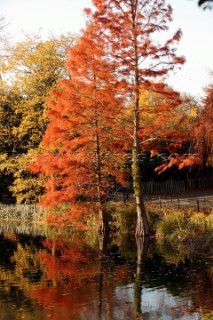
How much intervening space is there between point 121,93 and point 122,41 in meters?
2.35

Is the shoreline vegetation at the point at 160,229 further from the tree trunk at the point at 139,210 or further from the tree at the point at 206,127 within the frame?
the tree at the point at 206,127

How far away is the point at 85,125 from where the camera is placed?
23.9 meters

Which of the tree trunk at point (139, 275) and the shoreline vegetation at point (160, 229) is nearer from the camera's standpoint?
the tree trunk at point (139, 275)

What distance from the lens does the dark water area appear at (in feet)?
37.1

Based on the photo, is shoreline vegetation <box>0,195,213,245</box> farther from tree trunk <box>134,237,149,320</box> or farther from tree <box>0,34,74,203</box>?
tree <box>0,34,74,203</box>

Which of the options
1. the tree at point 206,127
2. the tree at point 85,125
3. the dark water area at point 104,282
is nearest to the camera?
the dark water area at point 104,282

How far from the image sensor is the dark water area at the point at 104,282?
1132 centimetres

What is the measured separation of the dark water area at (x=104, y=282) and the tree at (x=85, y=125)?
3174 mm

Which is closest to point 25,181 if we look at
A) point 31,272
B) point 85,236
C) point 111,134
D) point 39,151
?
point 39,151

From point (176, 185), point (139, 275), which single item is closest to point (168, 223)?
point (139, 275)

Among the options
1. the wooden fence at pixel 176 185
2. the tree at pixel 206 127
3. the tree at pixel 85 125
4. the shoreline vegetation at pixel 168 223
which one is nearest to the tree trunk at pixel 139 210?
the shoreline vegetation at pixel 168 223

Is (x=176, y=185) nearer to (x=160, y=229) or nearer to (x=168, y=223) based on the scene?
(x=160, y=229)

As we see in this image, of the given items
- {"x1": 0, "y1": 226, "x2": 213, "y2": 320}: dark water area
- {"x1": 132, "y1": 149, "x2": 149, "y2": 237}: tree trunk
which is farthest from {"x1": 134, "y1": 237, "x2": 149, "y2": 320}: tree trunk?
{"x1": 132, "y1": 149, "x2": 149, "y2": 237}: tree trunk

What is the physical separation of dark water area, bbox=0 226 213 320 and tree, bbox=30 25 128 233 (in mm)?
3174
